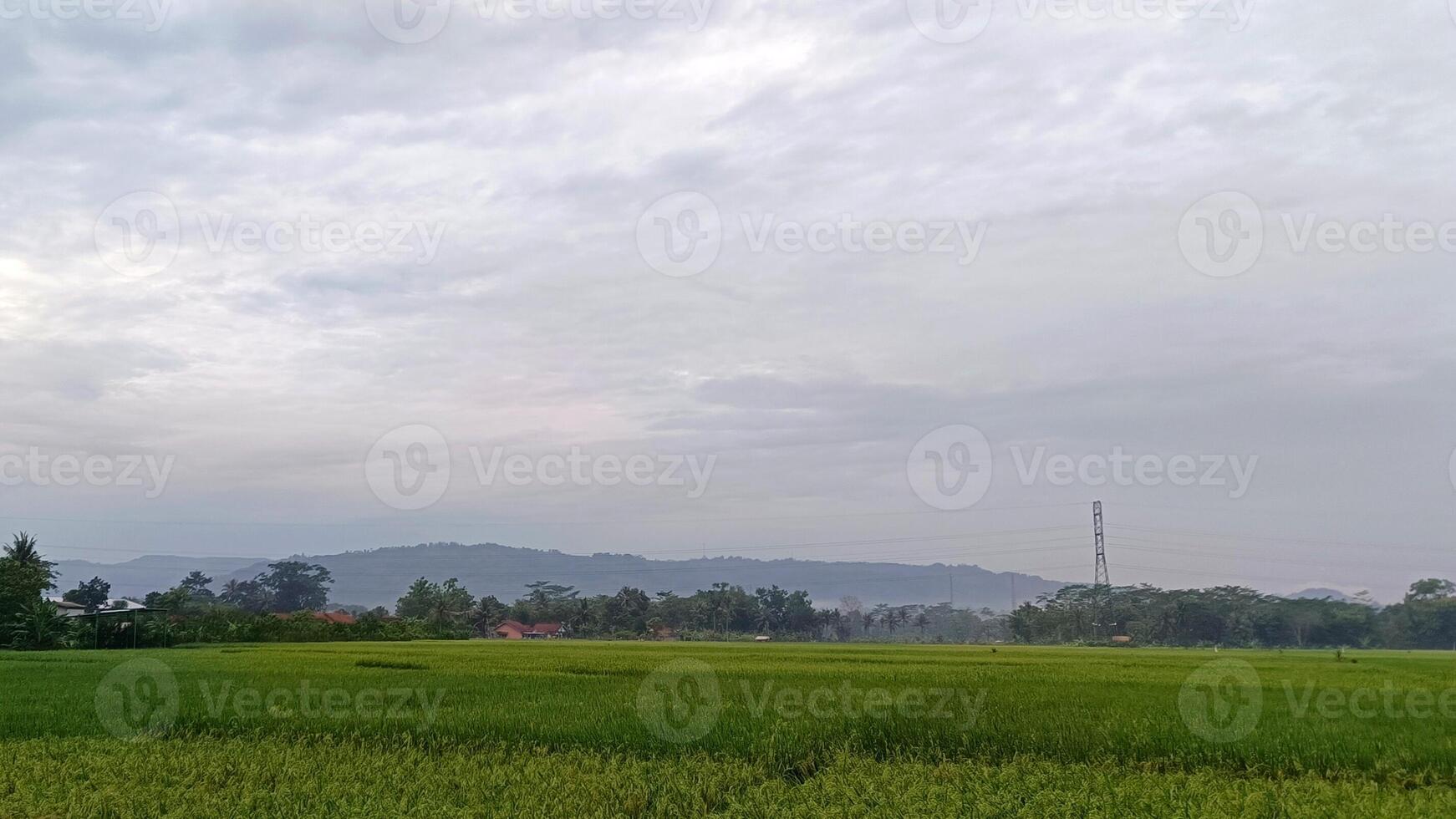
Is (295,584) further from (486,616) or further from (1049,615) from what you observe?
(1049,615)

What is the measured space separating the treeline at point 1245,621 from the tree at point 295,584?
100 meters

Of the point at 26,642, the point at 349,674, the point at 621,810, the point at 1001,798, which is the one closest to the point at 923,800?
the point at 1001,798

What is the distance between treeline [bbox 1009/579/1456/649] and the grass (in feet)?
308

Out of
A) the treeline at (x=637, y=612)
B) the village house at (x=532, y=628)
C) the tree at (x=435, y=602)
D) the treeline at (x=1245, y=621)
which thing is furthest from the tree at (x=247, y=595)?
the treeline at (x=1245, y=621)

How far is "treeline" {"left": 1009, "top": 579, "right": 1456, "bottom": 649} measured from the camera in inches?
3935

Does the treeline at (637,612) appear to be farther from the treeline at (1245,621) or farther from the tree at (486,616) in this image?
the treeline at (1245,621)

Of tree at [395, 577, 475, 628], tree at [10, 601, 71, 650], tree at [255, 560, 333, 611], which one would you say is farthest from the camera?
tree at [255, 560, 333, 611]

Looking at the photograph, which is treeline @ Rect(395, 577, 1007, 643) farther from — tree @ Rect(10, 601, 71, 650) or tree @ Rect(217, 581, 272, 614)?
tree @ Rect(10, 601, 71, 650)

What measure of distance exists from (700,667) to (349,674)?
7.99m

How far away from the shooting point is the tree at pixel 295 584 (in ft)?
458

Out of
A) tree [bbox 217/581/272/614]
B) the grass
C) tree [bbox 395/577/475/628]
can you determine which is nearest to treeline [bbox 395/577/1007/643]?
tree [bbox 395/577/475/628]

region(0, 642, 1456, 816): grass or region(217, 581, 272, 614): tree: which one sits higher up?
region(0, 642, 1456, 816): grass

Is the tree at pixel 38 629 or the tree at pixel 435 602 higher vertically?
the tree at pixel 38 629

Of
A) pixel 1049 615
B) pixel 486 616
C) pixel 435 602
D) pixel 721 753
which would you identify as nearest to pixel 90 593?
pixel 435 602
